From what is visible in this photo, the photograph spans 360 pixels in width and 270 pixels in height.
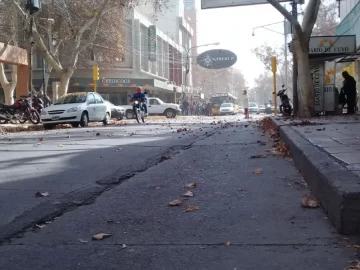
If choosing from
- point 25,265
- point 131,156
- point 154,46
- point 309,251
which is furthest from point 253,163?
point 154,46

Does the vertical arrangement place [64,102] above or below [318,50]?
below

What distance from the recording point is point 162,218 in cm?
414

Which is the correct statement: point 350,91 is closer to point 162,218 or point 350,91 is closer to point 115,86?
point 162,218

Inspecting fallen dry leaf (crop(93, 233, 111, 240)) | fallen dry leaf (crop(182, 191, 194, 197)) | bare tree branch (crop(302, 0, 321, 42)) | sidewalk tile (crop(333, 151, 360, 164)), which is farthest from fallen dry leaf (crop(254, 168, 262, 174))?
bare tree branch (crop(302, 0, 321, 42))

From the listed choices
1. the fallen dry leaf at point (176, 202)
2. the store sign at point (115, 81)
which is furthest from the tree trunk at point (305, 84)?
the store sign at point (115, 81)

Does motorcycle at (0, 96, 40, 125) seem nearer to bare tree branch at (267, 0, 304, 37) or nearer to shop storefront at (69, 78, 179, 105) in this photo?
bare tree branch at (267, 0, 304, 37)

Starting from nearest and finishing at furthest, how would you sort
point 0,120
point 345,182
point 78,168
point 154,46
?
point 345,182 → point 78,168 → point 0,120 → point 154,46

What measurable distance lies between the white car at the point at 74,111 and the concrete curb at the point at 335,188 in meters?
14.4

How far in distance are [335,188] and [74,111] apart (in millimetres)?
16031

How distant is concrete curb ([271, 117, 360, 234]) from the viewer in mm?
3342

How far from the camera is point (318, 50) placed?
1644 centimetres

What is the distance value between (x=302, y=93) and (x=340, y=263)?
11.8 metres

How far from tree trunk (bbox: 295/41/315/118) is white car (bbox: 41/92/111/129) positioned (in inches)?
353

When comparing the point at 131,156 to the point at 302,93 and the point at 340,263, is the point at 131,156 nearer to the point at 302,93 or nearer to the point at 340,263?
the point at 340,263
